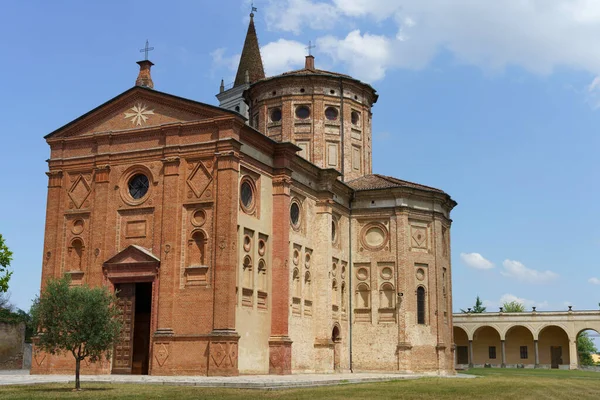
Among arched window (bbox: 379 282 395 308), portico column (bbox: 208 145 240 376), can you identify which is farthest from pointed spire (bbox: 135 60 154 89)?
arched window (bbox: 379 282 395 308)

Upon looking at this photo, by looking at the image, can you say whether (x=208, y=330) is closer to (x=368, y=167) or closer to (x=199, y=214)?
(x=199, y=214)

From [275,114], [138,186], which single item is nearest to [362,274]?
[275,114]

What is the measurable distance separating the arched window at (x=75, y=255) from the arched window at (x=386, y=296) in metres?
16.8

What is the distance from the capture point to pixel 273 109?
143 ft

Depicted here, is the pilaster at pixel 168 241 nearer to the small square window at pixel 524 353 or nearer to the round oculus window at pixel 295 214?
the round oculus window at pixel 295 214

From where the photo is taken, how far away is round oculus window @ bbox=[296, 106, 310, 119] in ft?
140

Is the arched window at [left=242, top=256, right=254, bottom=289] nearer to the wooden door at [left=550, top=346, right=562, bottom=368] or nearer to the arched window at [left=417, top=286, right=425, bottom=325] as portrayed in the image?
the arched window at [left=417, top=286, right=425, bottom=325]

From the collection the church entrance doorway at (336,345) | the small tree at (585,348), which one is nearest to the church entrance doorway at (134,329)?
the church entrance doorway at (336,345)

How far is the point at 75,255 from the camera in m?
31.3

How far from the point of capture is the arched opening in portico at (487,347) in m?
67.5

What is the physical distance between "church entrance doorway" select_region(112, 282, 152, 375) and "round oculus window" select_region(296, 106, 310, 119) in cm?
1668

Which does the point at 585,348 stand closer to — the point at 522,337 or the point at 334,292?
the point at 522,337

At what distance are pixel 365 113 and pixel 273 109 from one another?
19.1 feet

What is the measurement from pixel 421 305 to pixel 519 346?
31218 millimetres
